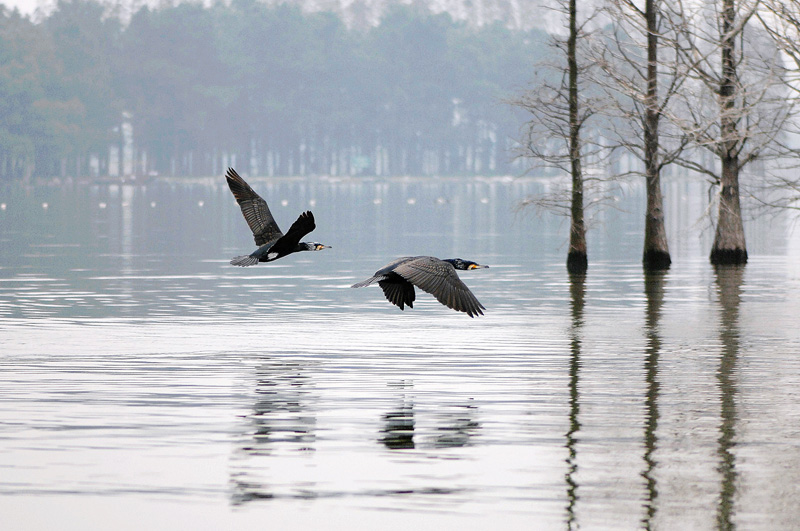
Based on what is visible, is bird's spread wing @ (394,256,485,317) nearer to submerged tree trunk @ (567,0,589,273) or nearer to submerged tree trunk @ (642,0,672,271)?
submerged tree trunk @ (567,0,589,273)

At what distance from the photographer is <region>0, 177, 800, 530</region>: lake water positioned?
34.6ft

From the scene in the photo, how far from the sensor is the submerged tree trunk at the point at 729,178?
3331 centimetres

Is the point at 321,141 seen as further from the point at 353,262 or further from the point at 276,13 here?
the point at 353,262

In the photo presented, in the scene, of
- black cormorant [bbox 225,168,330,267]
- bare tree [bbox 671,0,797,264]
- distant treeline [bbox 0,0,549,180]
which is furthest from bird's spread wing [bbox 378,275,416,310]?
distant treeline [bbox 0,0,549,180]

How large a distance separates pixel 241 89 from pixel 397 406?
534 feet

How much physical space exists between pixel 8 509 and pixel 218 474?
1.71 meters

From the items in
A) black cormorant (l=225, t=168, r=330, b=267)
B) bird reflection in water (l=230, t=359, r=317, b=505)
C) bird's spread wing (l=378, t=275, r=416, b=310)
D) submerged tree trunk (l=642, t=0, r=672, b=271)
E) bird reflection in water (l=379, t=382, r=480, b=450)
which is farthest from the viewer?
submerged tree trunk (l=642, t=0, r=672, b=271)

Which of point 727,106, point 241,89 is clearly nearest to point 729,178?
point 727,106

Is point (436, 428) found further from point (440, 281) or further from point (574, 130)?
point (574, 130)

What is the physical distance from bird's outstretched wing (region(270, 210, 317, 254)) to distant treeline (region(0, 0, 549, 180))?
129049mm

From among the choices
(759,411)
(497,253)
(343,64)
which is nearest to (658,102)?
(497,253)

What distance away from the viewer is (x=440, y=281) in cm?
1521

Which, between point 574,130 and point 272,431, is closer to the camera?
point 272,431

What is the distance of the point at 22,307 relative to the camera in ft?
87.6
